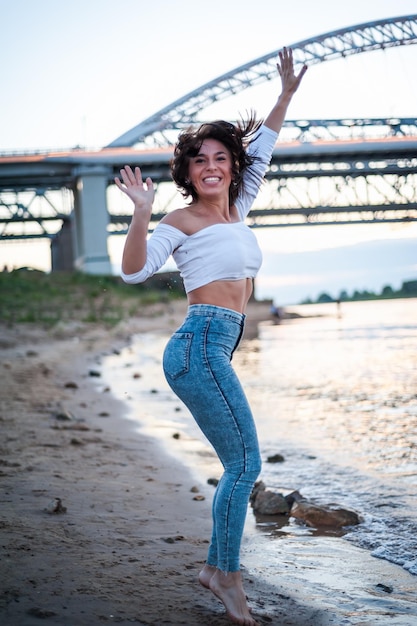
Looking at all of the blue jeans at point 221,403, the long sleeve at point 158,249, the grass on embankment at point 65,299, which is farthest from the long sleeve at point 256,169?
the grass on embankment at point 65,299

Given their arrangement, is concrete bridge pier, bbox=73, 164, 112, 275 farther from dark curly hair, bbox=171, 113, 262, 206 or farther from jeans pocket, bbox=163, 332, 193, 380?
jeans pocket, bbox=163, 332, 193, 380

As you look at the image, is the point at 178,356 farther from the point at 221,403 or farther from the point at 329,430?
the point at 329,430

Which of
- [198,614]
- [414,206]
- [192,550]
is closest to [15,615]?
[198,614]

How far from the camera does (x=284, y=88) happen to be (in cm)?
346

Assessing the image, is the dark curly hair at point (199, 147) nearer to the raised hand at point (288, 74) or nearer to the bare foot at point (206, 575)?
the raised hand at point (288, 74)

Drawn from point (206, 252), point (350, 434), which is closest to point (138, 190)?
point (206, 252)

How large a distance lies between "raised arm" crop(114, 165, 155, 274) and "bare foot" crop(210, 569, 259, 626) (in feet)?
3.56

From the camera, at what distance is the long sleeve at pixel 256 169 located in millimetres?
3061

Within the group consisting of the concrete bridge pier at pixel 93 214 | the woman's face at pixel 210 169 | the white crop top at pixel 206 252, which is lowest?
the white crop top at pixel 206 252

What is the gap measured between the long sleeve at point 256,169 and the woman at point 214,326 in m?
0.25

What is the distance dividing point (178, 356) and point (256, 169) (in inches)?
36.6

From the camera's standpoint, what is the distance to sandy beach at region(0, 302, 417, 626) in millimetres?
2588

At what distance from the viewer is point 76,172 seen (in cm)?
3966

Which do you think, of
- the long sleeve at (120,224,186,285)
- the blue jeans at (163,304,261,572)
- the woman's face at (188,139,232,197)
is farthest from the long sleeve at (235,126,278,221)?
the blue jeans at (163,304,261,572)
